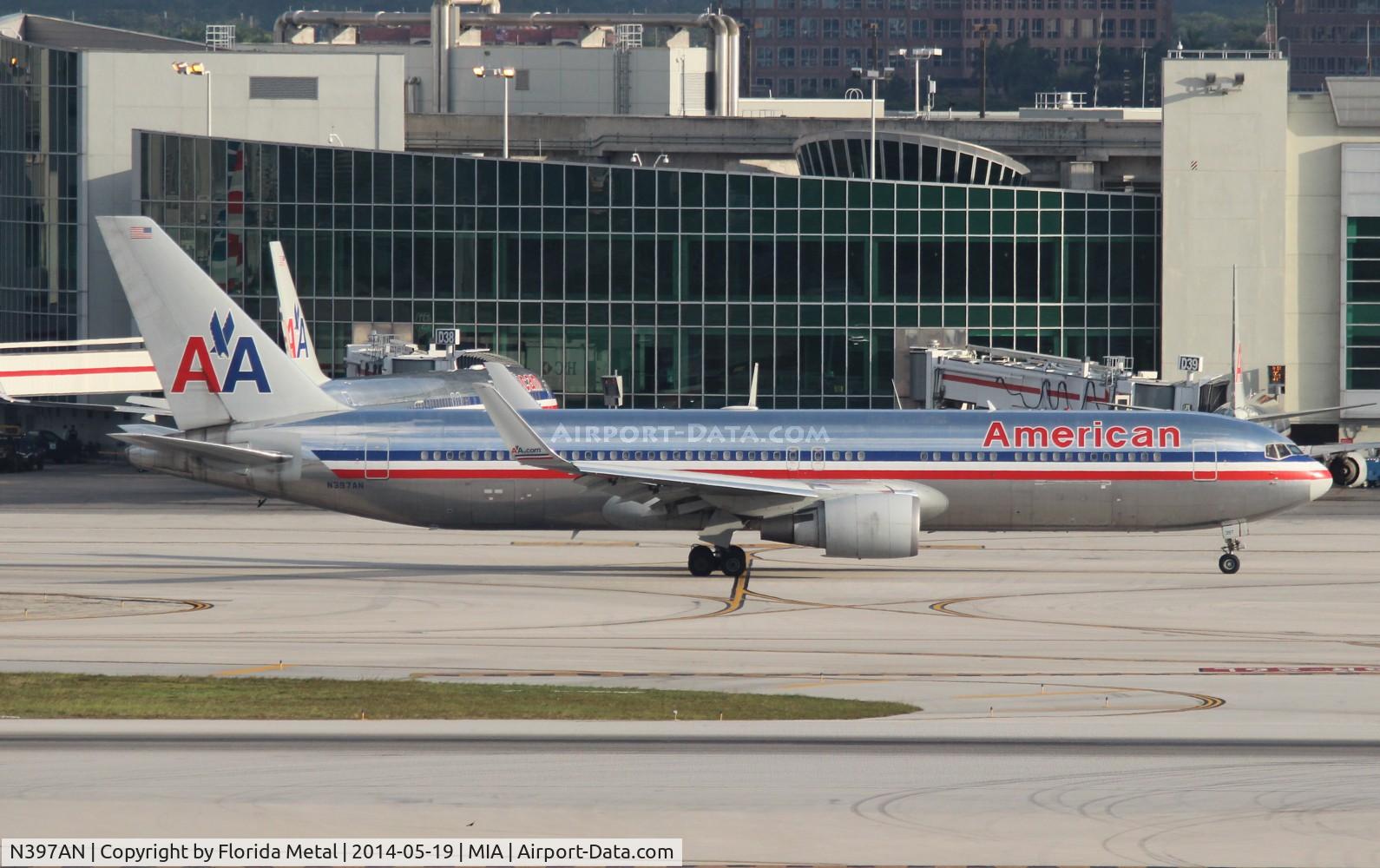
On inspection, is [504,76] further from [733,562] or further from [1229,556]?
[1229,556]

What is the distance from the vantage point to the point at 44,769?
74.9 ft

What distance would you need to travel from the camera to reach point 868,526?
43031mm

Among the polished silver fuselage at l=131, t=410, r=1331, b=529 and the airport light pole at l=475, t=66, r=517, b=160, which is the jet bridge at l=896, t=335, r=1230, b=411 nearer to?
the polished silver fuselage at l=131, t=410, r=1331, b=529

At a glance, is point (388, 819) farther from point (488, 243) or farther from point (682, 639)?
point (488, 243)

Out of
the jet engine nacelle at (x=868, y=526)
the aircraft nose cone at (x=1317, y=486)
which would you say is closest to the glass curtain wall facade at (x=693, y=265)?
the aircraft nose cone at (x=1317, y=486)

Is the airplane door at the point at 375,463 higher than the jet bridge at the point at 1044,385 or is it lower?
lower

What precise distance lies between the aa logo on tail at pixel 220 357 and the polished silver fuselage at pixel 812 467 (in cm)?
133

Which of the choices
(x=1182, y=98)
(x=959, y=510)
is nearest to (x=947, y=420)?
(x=959, y=510)

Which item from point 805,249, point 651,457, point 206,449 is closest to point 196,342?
point 206,449

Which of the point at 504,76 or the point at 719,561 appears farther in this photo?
the point at 504,76

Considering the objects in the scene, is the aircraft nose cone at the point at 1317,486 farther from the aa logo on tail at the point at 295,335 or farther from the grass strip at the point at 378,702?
the aa logo on tail at the point at 295,335

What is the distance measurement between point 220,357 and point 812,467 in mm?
15739

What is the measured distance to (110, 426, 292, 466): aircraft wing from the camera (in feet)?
145

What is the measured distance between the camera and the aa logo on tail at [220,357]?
151 ft
